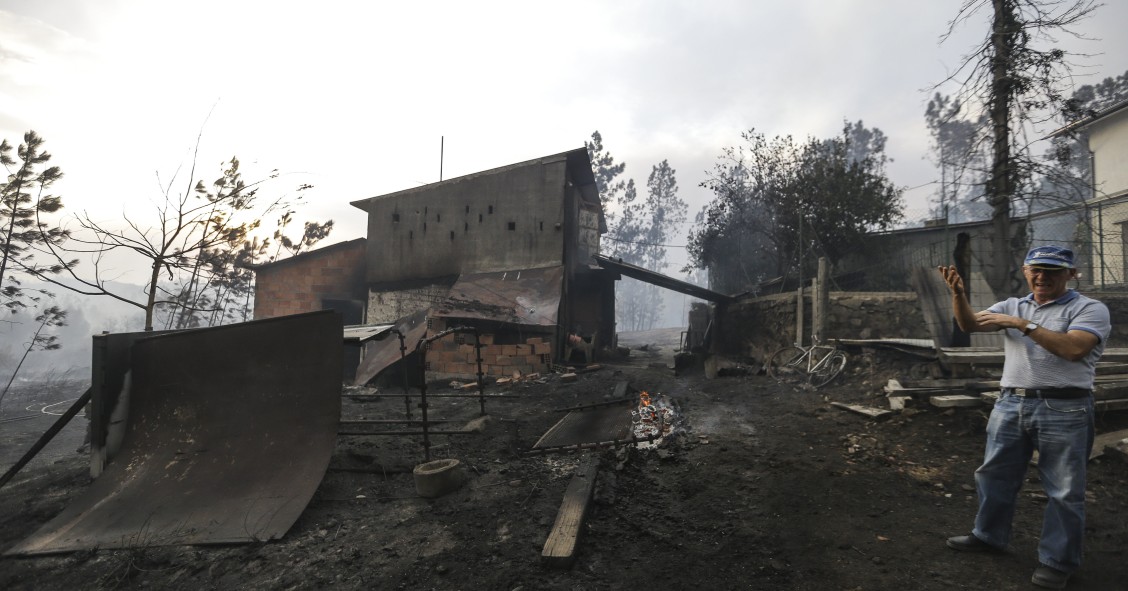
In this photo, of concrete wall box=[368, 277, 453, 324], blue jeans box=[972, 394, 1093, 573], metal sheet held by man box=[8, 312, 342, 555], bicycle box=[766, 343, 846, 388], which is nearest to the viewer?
blue jeans box=[972, 394, 1093, 573]

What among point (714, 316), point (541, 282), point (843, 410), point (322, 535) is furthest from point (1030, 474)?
point (714, 316)

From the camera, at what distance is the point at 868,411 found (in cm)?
584

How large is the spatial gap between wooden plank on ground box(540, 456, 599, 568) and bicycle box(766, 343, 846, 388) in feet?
18.0

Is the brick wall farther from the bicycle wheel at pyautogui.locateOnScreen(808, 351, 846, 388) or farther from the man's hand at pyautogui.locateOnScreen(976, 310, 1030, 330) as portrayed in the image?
the man's hand at pyautogui.locateOnScreen(976, 310, 1030, 330)

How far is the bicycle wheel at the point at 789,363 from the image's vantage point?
9.38 meters

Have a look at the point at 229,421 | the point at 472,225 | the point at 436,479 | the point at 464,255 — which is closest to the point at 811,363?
the point at 436,479

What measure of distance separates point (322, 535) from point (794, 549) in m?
3.52

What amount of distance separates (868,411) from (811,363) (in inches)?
136

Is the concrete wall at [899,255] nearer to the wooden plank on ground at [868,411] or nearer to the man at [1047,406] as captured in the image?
the wooden plank on ground at [868,411]

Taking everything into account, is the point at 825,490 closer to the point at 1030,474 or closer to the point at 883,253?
the point at 1030,474

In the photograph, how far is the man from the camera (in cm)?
241

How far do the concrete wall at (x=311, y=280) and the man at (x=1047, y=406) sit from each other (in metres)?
16.5

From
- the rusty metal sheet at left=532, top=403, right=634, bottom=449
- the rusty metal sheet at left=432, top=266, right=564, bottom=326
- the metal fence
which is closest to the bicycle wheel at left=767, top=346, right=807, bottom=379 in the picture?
the metal fence

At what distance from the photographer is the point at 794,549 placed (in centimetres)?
308
